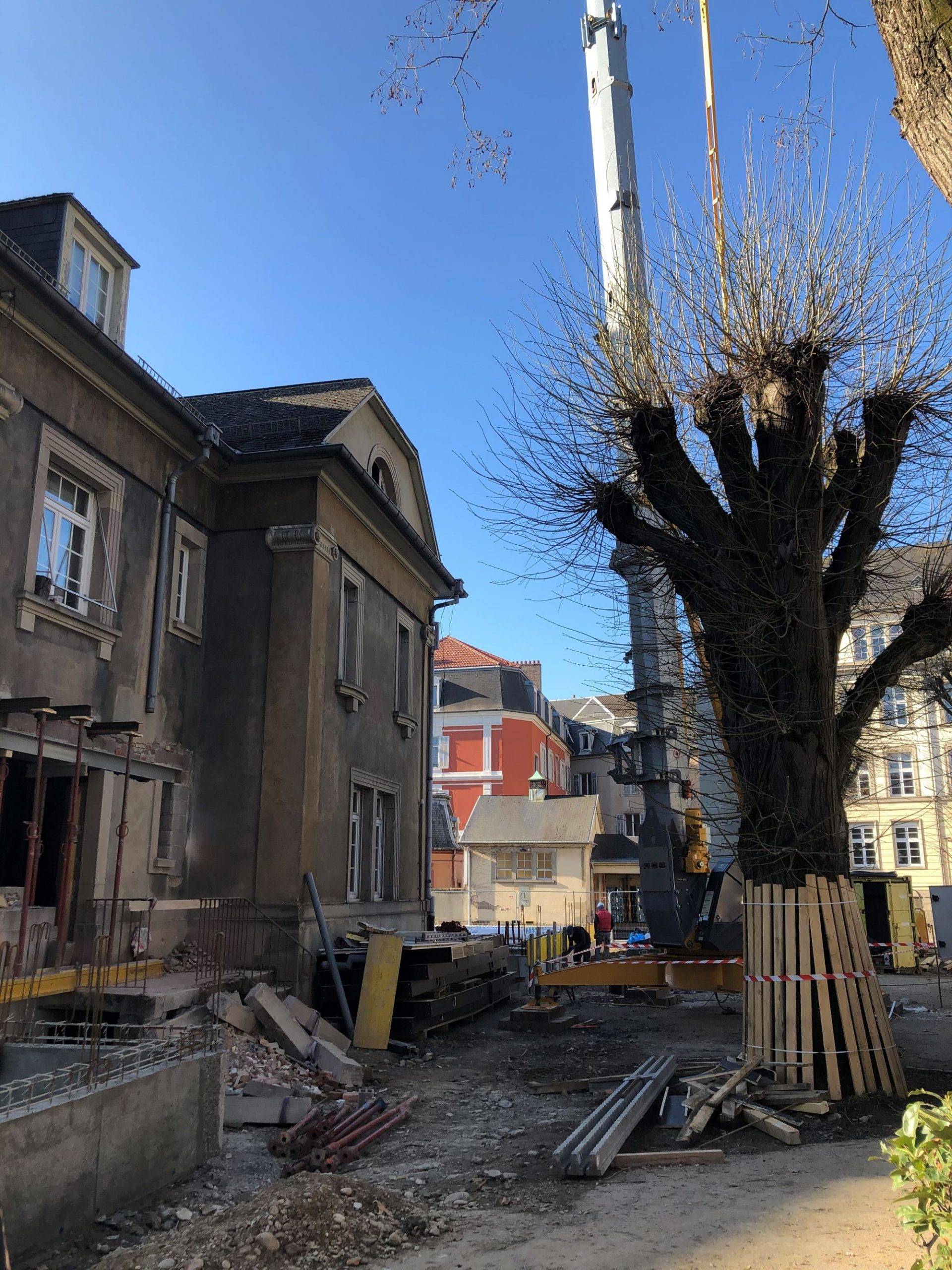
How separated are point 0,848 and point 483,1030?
276 inches

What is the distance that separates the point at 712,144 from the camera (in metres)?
10.4

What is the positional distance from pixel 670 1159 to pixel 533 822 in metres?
37.5

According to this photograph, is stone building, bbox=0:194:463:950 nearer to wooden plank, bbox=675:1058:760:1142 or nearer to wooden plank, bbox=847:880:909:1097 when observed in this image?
wooden plank, bbox=675:1058:760:1142

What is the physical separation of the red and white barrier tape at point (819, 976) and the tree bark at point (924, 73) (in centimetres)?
624

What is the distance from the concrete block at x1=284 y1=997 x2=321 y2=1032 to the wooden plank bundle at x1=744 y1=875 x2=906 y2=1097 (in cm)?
510

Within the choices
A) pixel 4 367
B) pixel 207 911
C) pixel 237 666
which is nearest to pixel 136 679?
pixel 237 666

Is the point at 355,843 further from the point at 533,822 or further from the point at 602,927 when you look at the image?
the point at 533,822

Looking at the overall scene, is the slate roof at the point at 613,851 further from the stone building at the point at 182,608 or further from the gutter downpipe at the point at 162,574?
the gutter downpipe at the point at 162,574

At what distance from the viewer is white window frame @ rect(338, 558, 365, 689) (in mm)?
15500

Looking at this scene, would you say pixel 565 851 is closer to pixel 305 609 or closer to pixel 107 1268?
pixel 305 609

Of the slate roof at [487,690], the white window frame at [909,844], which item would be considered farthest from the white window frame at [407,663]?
the slate roof at [487,690]

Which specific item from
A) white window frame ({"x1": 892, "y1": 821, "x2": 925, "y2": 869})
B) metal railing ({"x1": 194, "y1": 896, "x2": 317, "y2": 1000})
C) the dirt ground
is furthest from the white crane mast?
white window frame ({"x1": 892, "y1": 821, "x2": 925, "y2": 869})

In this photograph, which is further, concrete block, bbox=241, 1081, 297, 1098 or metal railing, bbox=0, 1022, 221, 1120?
concrete block, bbox=241, 1081, 297, 1098

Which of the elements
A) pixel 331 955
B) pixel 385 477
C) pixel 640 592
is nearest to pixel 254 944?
pixel 331 955
